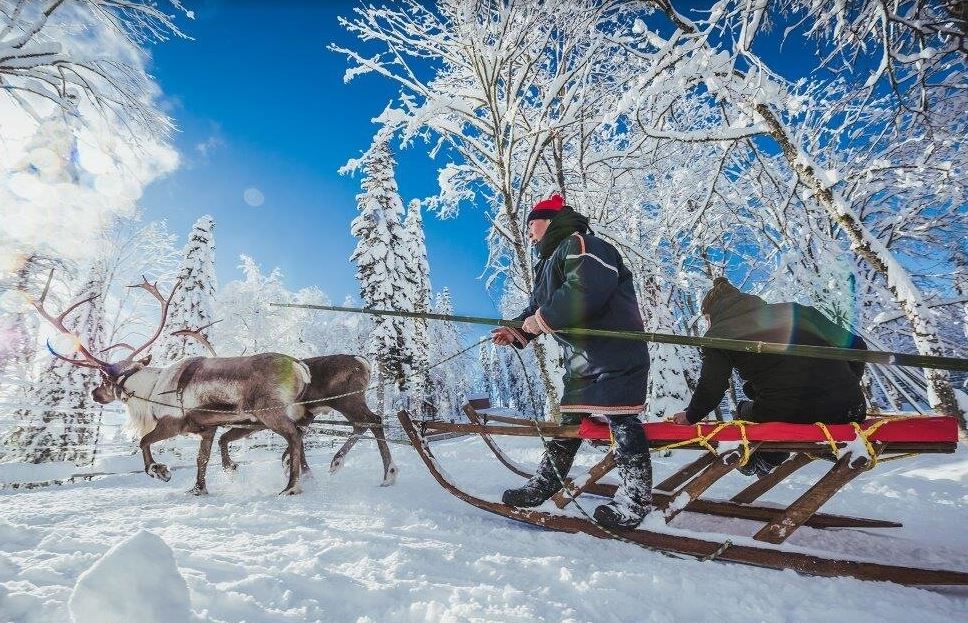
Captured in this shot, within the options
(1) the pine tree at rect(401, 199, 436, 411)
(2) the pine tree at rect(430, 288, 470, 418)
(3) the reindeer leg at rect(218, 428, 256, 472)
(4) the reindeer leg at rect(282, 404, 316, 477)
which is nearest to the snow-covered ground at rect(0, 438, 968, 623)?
(4) the reindeer leg at rect(282, 404, 316, 477)

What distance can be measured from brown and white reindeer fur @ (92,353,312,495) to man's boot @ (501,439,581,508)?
102 inches

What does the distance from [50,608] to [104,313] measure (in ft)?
61.0

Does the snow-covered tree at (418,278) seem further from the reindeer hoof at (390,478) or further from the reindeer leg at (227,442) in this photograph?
the reindeer hoof at (390,478)

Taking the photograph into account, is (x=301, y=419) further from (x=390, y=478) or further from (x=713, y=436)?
(x=713, y=436)

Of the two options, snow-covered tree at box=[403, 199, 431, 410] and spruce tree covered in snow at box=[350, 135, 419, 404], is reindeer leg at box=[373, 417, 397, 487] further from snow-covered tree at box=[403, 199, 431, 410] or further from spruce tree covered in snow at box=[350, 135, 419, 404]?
snow-covered tree at box=[403, 199, 431, 410]

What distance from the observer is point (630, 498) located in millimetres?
2504

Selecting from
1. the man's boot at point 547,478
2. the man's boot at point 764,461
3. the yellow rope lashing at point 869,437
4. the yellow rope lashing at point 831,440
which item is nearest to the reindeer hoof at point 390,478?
the man's boot at point 547,478

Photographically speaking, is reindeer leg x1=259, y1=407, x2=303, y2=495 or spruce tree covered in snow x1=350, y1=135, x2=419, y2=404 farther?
spruce tree covered in snow x1=350, y1=135, x2=419, y2=404

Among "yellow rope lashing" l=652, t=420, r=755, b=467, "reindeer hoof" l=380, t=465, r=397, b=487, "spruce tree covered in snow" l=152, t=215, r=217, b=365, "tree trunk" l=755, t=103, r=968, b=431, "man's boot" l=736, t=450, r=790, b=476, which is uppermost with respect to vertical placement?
"spruce tree covered in snow" l=152, t=215, r=217, b=365

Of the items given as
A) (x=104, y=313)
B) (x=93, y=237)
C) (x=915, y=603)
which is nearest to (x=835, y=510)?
(x=915, y=603)

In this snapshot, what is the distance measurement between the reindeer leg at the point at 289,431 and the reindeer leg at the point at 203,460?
729 millimetres

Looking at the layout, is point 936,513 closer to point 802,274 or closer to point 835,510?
point 835,510

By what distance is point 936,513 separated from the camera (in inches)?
131

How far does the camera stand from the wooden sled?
2006 mm
